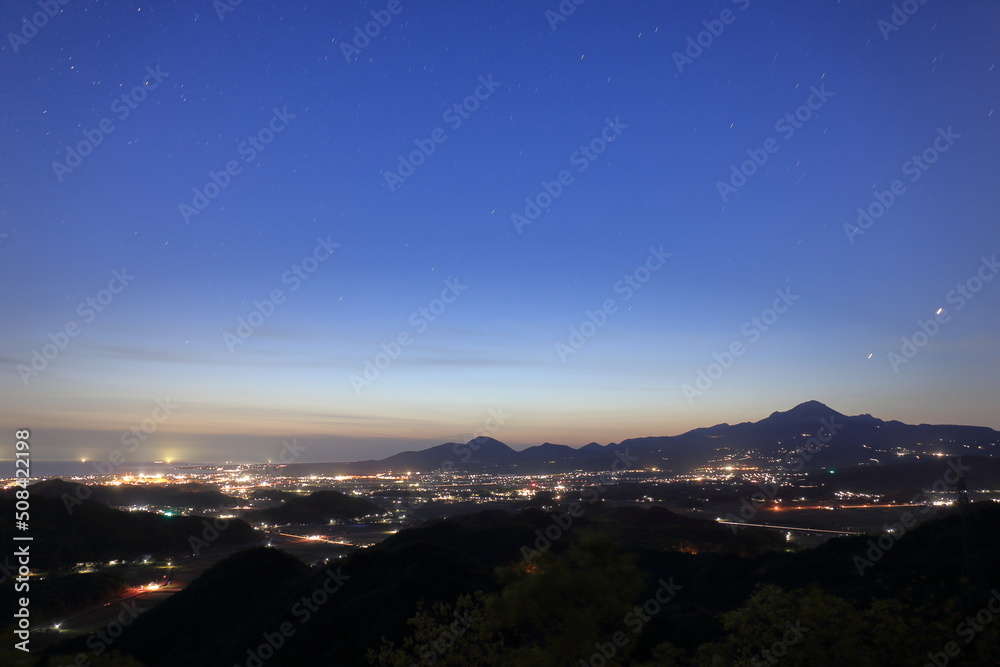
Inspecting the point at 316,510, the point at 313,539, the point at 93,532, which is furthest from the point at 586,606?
the point at 316,510

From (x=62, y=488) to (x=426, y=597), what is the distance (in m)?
117

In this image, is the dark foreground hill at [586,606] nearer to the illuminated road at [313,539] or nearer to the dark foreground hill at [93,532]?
the illuminated road at [313,539]

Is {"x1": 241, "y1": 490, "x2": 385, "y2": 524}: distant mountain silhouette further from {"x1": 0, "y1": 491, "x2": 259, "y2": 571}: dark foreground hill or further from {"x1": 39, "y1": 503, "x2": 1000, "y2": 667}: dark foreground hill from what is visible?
{"x1": 39, "y1": 503, "x2": 1000, "y2": 667}: dark foreground hill

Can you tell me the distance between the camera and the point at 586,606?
15242 mm

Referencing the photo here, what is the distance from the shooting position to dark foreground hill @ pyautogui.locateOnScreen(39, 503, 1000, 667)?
→ 15.2 metres

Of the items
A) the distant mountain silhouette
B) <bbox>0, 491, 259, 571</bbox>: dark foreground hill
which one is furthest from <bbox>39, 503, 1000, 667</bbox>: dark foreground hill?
the distant mountain silhouette

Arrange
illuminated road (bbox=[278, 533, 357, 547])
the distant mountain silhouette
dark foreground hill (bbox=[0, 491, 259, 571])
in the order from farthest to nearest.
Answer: the distant mountain silhouette < illuminated road (bbox=[278, 533, 357, 547]) < dark foreground hill (bbox=[0, 491, 259, 571])

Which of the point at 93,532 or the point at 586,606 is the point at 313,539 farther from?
the point at 586,606

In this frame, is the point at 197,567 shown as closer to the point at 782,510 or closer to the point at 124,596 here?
the point at 124,596

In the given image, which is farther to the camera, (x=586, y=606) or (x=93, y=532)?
(x=93, y=532)

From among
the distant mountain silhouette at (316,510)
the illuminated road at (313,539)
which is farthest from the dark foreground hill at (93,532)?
the distant mountain silhouette at (316,510)

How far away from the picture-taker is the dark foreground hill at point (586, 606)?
15.2m

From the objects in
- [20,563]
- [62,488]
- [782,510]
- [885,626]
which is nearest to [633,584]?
[885,626]

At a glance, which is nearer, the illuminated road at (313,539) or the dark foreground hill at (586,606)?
the dark foreground hill at (586,606)
